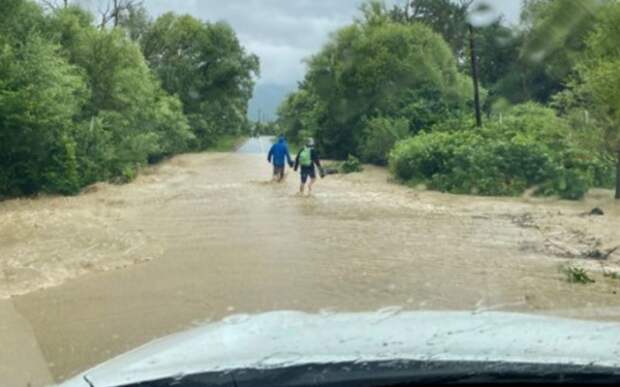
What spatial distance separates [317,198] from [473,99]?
25.0 metres

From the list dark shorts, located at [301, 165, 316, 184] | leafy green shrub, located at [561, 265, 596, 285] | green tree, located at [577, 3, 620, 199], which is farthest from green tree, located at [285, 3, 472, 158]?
leafy green shrub, located at [561, 265, 596, 285]

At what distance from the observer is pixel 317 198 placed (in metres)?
25.0

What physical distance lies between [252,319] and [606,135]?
23.3 meters

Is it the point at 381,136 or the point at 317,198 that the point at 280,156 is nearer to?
the point at 317,198

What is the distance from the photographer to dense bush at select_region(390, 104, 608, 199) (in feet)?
89.1

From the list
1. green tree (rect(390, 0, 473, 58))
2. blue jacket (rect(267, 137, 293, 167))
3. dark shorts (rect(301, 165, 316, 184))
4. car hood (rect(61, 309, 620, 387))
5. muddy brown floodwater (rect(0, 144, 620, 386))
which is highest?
green tree (rect(390, 0, 473, 58))

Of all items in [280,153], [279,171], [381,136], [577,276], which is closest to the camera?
[577,276]

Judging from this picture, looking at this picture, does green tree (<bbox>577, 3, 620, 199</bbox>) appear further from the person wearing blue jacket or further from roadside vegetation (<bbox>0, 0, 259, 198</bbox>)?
roadside vegetation (<bbox>0, 0, 259, 198</bbox>)

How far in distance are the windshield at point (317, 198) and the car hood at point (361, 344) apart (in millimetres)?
100

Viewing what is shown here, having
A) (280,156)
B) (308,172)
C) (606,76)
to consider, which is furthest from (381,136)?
(606,76)

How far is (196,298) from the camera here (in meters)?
11.1

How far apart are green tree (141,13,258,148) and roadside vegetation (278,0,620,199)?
5576mm

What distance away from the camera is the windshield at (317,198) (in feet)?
35.3

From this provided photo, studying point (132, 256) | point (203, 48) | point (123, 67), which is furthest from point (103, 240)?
point (203, 48)
